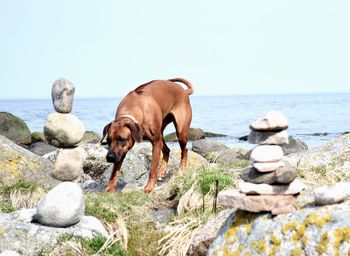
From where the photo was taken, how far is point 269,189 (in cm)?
489

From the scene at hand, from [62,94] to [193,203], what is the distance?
13.5ft

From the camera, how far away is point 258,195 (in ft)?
16.1

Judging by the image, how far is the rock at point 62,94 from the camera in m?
10.8

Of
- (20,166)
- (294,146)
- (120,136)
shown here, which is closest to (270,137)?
(120,136)

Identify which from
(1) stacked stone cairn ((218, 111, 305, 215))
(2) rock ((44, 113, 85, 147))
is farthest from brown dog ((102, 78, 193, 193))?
(1) stacked stone cairn ((218, 111, 305, 215))

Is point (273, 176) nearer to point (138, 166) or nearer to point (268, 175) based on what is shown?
point (268, 175)

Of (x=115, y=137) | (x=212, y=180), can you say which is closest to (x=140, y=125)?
(x=115, y=137)

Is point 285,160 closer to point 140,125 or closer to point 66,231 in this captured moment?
point 66,231

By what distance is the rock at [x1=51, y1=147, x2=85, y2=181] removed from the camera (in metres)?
10.7

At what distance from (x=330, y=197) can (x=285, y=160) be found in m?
0.60

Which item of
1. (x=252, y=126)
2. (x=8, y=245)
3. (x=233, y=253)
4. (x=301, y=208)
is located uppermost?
(x=252, y=126)

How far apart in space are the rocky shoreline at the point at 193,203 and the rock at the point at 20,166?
0.02 meters

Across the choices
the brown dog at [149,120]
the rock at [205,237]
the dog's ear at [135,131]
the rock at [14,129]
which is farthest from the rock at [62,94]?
the rock at [14,129]

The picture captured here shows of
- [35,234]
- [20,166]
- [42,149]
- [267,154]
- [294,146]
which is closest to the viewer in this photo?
[267,154]
